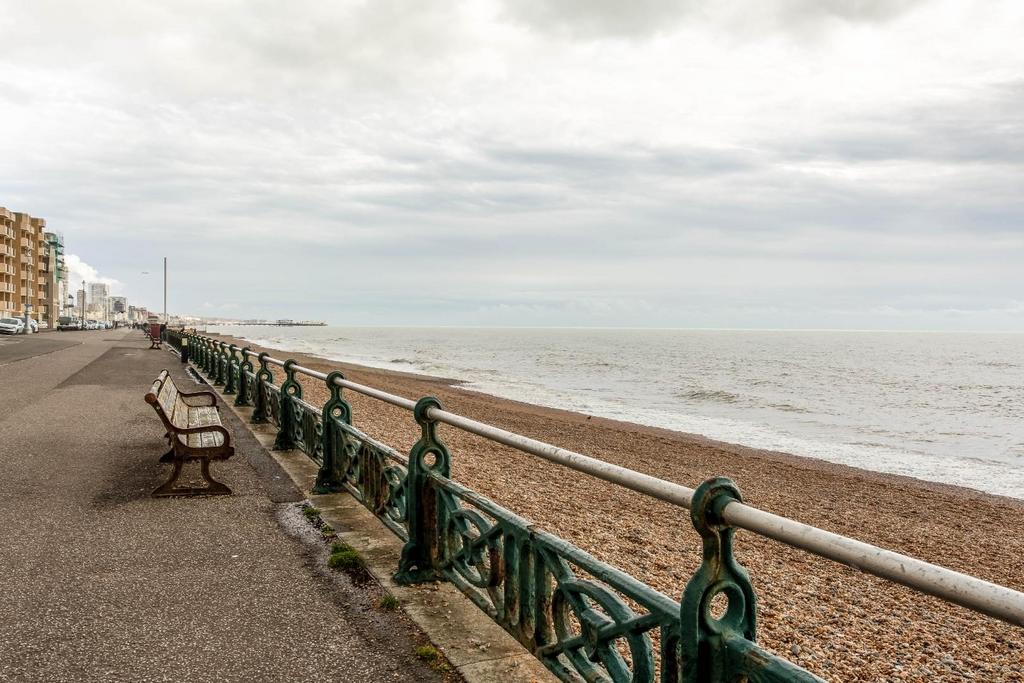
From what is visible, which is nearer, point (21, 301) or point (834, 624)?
point (834, 624)

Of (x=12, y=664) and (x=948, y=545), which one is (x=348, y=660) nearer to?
(x=12, y=664)

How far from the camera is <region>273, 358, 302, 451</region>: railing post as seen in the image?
898cm

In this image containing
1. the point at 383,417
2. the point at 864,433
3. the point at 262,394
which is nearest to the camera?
the point at 262,394

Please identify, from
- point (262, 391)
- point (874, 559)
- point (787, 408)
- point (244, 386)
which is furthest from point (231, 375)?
point (787, 408)

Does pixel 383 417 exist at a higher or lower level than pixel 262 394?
lower

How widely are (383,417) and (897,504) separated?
35.8 ft

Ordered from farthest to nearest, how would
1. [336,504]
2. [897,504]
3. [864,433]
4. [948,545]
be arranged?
[864,433], [897,504], [948,545], [336,504]

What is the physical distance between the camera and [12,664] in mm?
3564

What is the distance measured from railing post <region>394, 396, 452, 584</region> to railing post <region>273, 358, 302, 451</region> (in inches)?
183

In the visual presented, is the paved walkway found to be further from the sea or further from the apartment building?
the apartment building

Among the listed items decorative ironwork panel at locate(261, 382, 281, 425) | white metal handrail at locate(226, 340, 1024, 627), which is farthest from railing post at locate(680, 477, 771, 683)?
decorative ironwork panel at locate(261, 382, 281, 425)

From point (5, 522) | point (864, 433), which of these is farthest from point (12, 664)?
point (864, 433)

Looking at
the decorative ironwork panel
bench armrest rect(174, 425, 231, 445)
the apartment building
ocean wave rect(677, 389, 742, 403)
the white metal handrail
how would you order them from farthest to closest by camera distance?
the apartment building, ocean wave rect(677, 389, 742, 403), the decorative ironwork panel, bench armrest rect(174, 425, 231, 445), the white metal handrail

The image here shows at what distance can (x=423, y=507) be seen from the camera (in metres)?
4.66
